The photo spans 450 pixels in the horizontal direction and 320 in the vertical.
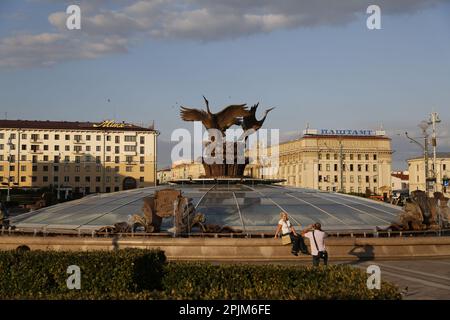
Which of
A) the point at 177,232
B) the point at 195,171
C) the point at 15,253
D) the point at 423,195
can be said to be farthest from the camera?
the point at 195,171

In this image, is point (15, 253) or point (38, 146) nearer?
point (15, 253)

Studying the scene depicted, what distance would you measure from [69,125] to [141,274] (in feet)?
292

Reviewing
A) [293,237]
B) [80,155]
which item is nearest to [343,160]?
[80,155]

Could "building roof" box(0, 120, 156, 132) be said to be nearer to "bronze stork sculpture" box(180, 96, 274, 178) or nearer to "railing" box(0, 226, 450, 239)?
"bronze stork sculpture" box(180, 96, 274, 178)

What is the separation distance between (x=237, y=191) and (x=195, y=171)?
308 ft

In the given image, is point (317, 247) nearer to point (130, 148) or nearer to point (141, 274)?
point (141, 274)

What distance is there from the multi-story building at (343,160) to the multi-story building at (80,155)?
22.7m

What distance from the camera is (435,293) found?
10.5m

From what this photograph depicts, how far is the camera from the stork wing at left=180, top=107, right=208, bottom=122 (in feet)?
81.5

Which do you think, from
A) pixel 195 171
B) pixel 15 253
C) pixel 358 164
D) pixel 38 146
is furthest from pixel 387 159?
pixel 15 253

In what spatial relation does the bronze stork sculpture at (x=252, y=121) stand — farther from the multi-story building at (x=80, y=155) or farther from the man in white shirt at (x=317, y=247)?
the multi-story building at (x=80, y=155)

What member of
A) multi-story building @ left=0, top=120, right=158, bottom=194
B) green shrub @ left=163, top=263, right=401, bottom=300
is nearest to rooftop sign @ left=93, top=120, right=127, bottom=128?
multi-story building @ left=0, top=120, right=158, bottom=194
